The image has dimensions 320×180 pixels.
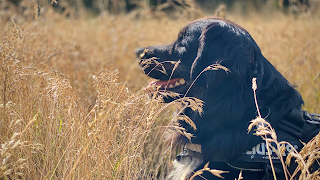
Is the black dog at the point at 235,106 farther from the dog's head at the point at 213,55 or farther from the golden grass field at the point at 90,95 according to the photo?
the golden grass field at the point at 90,95

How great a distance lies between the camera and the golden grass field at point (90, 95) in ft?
4.49

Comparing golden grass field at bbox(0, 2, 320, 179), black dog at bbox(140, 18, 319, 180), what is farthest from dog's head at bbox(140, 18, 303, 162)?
golden grass field at bbox(0, 2, 320, 179)

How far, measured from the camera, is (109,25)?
561 centimetres

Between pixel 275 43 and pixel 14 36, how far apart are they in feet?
12.5

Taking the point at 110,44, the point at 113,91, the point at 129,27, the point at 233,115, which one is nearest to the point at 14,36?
the point at 113,91

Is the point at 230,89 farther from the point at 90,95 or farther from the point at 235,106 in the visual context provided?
the point at 90,95

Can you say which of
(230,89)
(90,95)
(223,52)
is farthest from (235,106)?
(90,95)

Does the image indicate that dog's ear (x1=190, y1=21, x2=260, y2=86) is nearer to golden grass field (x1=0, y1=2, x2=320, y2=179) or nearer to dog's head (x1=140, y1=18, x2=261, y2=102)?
dog's head (x1=140, y1=18, x2=261, y2=102)

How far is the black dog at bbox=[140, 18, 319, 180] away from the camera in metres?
1.64

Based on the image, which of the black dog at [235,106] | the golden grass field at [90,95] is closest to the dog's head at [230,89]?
the black dog at [235,106]

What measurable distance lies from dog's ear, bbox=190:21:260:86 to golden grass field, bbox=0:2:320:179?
0.37m

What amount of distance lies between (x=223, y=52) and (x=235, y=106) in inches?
14.1

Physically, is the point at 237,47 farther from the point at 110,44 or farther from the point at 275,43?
the point at 110,44

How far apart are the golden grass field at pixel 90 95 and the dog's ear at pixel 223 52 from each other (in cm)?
37
